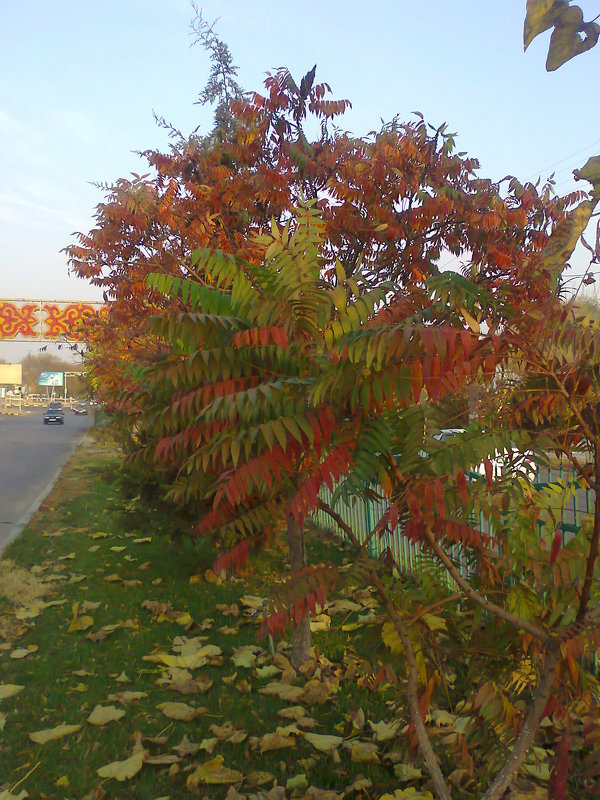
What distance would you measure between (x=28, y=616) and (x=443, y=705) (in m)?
3.73

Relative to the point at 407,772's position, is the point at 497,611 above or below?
above

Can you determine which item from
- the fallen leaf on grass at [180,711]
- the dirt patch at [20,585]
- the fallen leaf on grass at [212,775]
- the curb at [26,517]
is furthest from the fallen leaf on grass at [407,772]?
the curb at [26,517]

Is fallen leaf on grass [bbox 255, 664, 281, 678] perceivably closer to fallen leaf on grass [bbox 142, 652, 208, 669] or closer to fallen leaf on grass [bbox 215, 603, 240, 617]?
fallen leaf on grass [bbox 142, 652, 208, 669]

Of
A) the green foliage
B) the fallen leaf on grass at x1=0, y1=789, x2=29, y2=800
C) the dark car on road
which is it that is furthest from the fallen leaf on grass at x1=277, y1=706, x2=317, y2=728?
the dark car on road

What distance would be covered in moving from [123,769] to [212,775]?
442 millimetres

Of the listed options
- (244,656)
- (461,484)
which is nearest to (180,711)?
(244,656)

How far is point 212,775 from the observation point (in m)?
3.23

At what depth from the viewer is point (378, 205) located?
5.70 meters

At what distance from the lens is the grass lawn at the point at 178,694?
3262 mm

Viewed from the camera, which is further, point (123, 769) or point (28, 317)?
point (28, 317)

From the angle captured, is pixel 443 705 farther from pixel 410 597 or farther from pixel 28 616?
pixel 28 616

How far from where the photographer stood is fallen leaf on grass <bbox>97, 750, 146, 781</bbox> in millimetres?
3270

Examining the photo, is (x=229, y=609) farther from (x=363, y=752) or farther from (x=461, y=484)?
(x=461, y=484)

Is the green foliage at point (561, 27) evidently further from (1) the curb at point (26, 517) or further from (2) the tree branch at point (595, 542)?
(1) the curb at point (26, 517)
